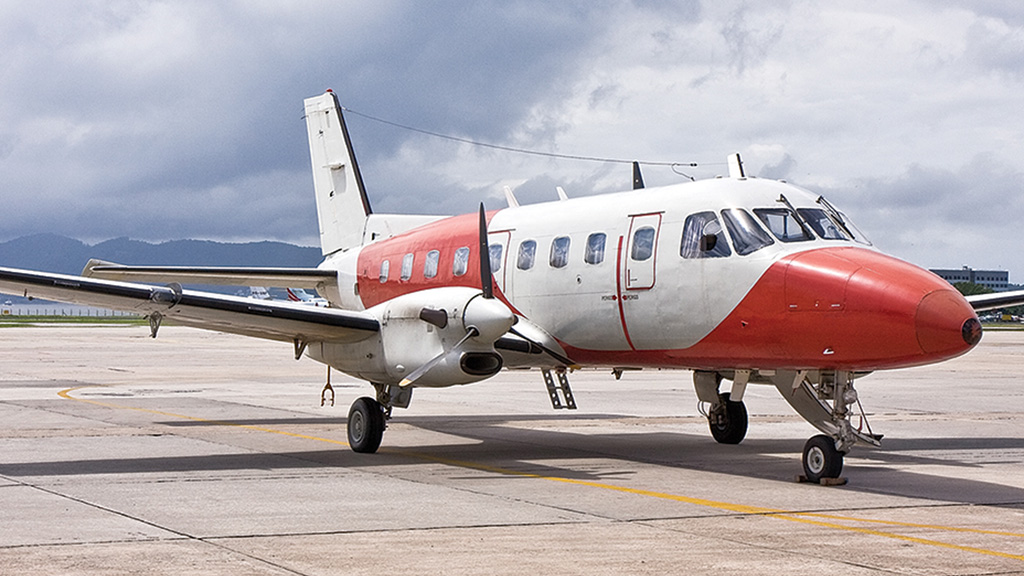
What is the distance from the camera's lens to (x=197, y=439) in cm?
1602

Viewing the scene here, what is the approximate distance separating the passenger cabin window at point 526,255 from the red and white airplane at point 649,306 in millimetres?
27

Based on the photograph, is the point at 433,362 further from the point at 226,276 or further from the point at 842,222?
the point at 226,276

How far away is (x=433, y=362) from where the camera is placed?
1325 cm

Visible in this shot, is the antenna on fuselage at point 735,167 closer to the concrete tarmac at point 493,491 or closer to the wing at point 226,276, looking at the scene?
the concrete tarmac at point 493,491

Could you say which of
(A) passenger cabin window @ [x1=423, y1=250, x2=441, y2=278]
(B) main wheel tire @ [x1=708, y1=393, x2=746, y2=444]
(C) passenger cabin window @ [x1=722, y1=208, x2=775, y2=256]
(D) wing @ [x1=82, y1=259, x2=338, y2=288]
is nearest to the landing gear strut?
(B) main wheel tire @ [x1=708, y1=393, x2=746, y2=444]

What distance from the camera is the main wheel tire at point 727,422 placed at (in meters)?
15.9

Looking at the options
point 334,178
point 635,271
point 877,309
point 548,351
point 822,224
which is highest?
point 334,178

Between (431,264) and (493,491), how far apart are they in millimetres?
5592

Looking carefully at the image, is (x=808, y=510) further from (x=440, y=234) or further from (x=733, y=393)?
(x=440, y=234)

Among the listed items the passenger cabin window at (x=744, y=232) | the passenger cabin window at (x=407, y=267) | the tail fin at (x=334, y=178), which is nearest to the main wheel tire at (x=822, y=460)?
the passenger cabin window at (x=744, y=232)

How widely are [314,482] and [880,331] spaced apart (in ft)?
18.6

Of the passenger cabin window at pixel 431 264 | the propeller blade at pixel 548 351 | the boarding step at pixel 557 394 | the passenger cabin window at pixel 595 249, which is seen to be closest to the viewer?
the passenger cabin window at pixel 595 249

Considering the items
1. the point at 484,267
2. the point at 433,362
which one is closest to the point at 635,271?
the point at 484,267

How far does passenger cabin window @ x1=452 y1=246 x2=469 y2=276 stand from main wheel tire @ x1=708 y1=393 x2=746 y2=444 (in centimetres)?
392
